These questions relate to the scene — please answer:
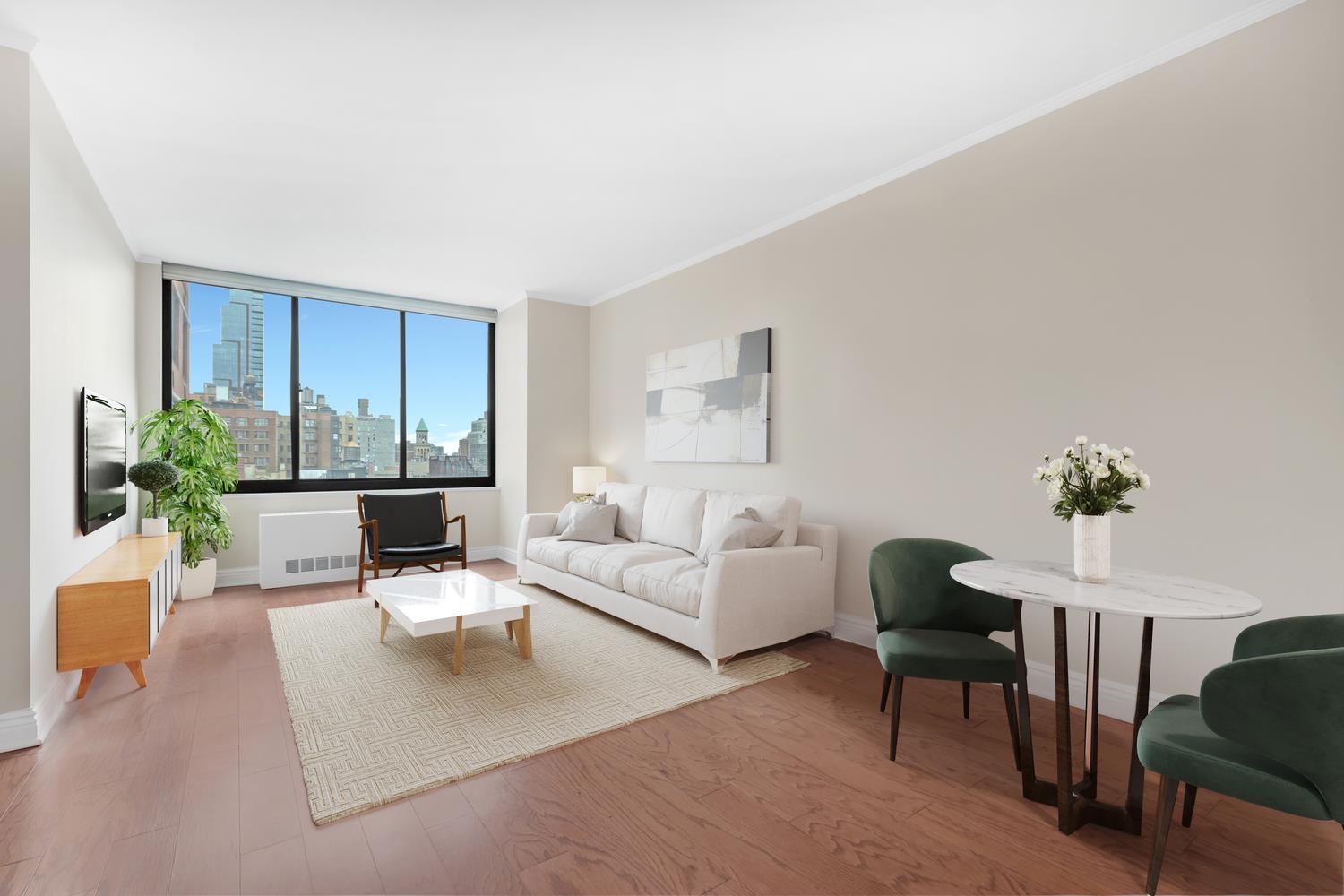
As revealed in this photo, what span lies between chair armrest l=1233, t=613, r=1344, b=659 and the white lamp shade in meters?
4.96

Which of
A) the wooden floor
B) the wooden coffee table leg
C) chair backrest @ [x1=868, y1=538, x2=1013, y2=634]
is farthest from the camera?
the wooden coffee table leg

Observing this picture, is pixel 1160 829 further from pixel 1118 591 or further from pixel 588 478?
pixel 588 478

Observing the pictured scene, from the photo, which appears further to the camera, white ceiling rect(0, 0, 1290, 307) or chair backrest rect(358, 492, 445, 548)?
chair backrest rect(358, 492, 445, 548)

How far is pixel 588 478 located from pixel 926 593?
398 cm

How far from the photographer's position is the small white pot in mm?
2105

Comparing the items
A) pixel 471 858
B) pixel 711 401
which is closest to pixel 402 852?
pixel 471 858

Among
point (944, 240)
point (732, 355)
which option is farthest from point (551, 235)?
point (944, 240)

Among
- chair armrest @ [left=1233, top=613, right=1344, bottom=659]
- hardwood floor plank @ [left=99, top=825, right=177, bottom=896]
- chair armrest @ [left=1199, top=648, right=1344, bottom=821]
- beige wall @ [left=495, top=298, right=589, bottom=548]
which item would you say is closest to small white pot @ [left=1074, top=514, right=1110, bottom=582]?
chair armrest @ [left=1233, top=613, right=1344, bottom=659]

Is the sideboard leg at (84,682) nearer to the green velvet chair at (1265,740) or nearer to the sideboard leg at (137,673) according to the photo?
the sideboard leg at (137,673)

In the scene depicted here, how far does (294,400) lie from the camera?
607cm

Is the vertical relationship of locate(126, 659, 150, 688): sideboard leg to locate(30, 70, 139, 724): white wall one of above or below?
below

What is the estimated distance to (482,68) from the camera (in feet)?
9.09

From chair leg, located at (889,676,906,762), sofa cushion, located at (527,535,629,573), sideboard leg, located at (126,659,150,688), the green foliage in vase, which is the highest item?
the green foliage in vase

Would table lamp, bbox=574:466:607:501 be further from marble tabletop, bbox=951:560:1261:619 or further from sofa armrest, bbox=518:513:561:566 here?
marble tabletop, bbox=951:560:1261:619
